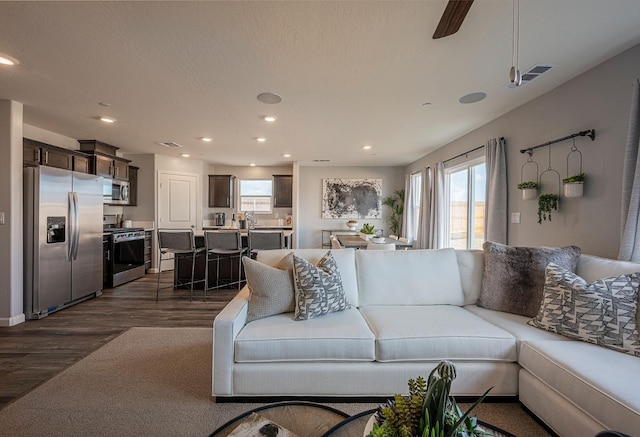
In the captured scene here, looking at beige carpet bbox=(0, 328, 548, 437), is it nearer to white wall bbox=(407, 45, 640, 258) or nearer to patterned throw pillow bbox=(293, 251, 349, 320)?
patterned throw pillow bbox=(293, 251, 349, 320)

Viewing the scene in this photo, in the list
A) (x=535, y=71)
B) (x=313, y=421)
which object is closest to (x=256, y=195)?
(x=535, y=71)

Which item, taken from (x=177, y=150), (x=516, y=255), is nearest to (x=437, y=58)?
(x=516, y=255)

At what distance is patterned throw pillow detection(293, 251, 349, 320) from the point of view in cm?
212

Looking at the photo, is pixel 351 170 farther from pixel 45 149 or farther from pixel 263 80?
pixel 45 149

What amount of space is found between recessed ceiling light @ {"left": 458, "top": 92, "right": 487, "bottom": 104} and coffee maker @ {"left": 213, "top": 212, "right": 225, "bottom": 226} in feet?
19.1

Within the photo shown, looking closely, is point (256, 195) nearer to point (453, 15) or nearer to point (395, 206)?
point (395, 206)

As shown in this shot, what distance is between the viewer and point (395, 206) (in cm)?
763

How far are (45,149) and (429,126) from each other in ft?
16.8

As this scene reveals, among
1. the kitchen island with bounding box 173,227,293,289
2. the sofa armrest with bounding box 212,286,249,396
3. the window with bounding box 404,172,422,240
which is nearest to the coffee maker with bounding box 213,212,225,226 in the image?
the kitchen island with bounding box 173,227,293,289

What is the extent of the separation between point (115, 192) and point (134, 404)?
15.5 ft

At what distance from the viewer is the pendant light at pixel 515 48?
1.55 m

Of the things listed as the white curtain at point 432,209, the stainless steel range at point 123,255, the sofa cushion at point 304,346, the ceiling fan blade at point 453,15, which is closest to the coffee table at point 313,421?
the sofa cushion at point 304,346

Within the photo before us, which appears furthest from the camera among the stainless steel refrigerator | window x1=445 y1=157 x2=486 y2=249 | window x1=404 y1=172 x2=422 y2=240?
window x1=404 y1=172 x2=422 y2=240

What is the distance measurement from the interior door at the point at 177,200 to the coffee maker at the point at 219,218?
1.95 ft
